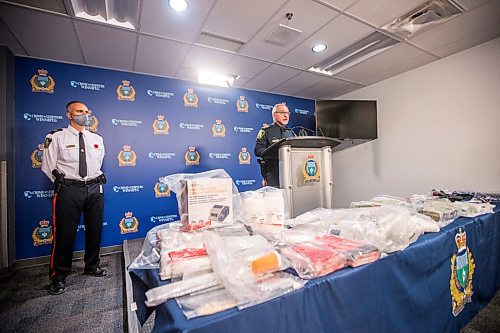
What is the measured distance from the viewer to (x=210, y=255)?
25.5 inches

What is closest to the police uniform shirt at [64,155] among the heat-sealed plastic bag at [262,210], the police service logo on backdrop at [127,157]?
the police service logo on backdrop at [127,157]

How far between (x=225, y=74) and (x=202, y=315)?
3.70 meters

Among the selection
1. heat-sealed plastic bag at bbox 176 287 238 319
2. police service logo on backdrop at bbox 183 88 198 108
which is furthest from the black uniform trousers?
heat-sealed plastic bag at bbox 176 287 238 319

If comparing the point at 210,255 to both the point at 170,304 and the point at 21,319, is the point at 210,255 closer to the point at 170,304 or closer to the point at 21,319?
the point at 170,304

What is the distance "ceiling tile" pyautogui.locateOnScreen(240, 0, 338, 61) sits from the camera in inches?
87.4

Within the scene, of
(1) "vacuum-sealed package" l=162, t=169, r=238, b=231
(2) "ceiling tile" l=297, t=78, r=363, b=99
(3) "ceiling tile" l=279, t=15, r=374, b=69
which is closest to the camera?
(1) "vacuum-sealed package" l=162, t=169, r=238, b=231

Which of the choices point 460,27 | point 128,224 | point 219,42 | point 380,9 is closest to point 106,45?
point 219,42

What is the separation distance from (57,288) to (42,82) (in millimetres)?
2534

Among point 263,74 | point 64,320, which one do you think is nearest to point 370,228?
point 64,320

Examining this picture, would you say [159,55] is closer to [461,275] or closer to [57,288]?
[57,288]

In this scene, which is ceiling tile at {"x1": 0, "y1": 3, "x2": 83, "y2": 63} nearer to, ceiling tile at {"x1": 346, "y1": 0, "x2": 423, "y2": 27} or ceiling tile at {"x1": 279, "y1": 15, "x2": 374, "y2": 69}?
ceiling tile at {"x1": 279, "y1": 15, "x2": 374, "y2": 69}

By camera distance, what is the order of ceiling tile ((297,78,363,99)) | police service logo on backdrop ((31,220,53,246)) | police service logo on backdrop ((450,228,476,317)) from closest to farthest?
police service logo on backdrop ((450,228,476,317)) → police service logo on backdrop ((31,220,53,246)) → ceiling tile ((297,78,363,99))

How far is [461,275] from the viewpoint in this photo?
1241 millimetres

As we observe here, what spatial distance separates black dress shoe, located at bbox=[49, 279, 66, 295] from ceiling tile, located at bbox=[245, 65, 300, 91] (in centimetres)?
367
